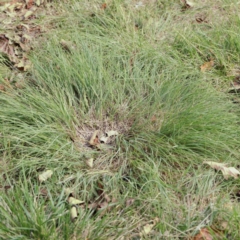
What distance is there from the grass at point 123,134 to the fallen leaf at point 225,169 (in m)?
0.04

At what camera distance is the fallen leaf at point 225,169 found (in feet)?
8.27

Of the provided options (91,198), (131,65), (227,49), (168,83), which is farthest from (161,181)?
(227,49)

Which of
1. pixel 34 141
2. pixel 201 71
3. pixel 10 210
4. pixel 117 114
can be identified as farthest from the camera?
pixel 201 71

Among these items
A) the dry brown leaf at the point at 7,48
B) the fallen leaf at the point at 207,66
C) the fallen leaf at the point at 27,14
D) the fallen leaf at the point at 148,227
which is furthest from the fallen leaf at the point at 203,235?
the fallen leaf at the point at 27,14

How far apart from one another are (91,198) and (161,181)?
445 millimetres

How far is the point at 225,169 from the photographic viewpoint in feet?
8.34

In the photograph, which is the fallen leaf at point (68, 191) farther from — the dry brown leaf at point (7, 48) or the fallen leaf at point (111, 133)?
the dry brown leaf at point (7, 48)

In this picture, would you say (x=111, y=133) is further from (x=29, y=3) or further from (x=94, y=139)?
(x=29, y=3)

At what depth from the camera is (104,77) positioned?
301 centimetres

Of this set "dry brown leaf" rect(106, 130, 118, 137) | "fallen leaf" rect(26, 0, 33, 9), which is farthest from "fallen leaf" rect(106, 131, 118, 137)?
"fallen leaf" rect(26, 0, 33, 9)

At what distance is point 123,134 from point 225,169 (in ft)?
2.40

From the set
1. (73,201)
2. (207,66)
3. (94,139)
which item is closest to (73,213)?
(73,201)

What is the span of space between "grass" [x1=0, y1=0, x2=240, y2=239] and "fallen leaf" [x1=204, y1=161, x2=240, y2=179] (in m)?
0.04

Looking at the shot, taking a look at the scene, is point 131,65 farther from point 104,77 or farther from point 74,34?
point 74,34
